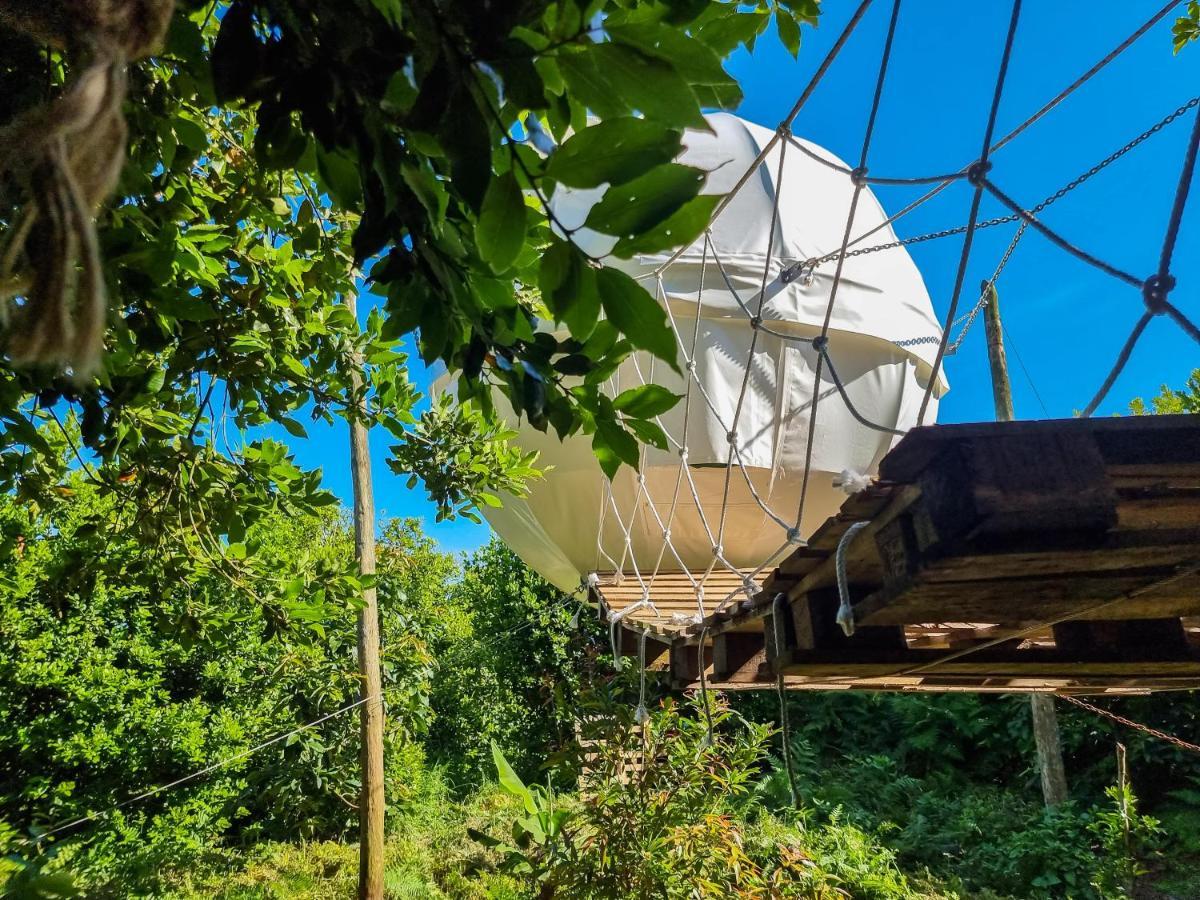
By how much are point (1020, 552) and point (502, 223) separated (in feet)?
2.59

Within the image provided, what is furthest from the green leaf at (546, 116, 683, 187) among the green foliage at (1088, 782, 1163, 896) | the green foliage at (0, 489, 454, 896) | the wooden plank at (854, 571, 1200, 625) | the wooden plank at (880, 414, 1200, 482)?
the green foliage at (1088, 782, 1163, 896)

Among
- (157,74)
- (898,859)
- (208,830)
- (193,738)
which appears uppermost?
(157,74)

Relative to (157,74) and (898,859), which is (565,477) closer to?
(157,74)

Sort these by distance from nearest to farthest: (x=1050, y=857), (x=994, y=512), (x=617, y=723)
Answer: (x=994, y=512) < (x=617, y=723) < (x=1050, y=857)

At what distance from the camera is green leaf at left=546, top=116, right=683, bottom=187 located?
469 millimetres

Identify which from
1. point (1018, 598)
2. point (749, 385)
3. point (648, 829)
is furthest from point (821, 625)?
point (648, 829)

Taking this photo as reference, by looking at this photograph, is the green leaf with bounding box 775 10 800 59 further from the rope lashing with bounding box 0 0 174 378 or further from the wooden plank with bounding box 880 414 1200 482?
the rope lashing with bounding box 0 0 174 378

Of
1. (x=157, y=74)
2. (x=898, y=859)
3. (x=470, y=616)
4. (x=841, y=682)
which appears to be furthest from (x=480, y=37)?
(x=470, y=616)

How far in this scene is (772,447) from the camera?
3.71 metres

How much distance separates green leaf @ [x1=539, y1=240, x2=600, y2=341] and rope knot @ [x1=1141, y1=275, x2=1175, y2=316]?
762 millimetres

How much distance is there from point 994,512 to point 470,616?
12.7 meters

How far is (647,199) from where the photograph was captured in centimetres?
48

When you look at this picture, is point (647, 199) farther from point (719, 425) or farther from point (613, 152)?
point (719, 425)

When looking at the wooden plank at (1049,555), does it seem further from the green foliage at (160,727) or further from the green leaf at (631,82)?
the green foliage at (160,727)
